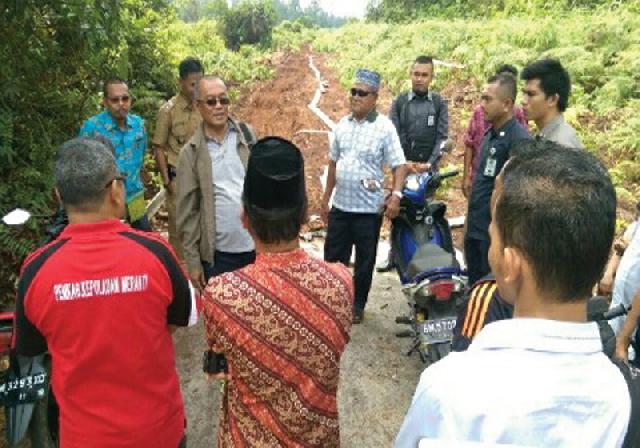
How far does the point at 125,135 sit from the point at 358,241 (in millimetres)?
2199

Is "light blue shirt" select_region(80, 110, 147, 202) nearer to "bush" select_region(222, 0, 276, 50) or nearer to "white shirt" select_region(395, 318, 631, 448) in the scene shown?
"white shirt" select_region(395, 318, 631, 448)

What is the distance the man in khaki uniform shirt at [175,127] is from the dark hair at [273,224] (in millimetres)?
3472

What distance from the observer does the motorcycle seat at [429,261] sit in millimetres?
3703

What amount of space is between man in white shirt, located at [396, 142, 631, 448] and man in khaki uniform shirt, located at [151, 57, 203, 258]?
4.34m

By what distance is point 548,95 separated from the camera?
377 cm

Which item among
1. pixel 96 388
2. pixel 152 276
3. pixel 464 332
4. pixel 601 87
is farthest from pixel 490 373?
pixel 601 87

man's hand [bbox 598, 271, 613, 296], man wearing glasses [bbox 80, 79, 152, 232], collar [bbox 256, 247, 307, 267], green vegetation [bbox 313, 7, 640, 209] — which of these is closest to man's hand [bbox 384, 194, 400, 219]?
man's hand [bbox 598, 271, 613, 296]

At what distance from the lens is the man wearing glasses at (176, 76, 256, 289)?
3498mm

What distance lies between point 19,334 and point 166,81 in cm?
989

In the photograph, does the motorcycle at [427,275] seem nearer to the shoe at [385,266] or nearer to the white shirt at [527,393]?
the shoe at [385,266]

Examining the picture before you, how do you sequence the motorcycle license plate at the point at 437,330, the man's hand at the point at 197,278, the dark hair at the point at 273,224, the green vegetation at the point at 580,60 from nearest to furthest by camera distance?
the dark hair at the point at 273,224
the motorcycle license plate at the point at 437,330
the man's hand at the point at 197,278
the green vegetation at the point at 580,60

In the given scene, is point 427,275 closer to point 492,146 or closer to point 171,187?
point 492,146

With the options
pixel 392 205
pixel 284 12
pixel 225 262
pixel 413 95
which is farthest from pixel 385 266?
pixel 284 12

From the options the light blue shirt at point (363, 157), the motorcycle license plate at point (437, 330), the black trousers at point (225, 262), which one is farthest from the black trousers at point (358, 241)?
the motorcycle license plate at point (437, 330)
